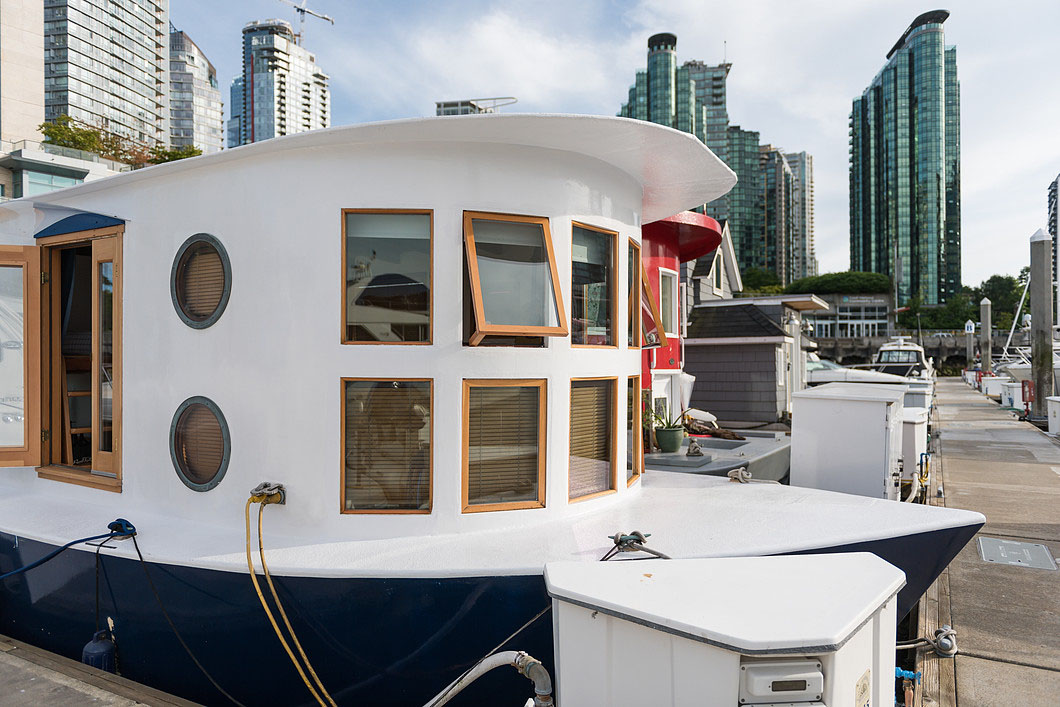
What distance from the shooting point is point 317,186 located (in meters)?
4.07

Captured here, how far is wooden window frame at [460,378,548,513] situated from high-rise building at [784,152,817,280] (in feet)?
373

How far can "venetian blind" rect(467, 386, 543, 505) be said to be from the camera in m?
4.16

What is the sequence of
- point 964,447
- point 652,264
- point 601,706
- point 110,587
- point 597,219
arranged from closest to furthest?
point 601,706 → point 110,587 → point 597,219 → point 652,264 → point 964,447

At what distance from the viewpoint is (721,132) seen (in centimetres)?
10400

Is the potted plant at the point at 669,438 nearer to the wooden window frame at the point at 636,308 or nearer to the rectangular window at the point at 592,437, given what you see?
the wooden window frame at the point at 636,308

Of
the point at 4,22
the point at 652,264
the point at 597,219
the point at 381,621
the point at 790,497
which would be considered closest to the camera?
the point at 381,621

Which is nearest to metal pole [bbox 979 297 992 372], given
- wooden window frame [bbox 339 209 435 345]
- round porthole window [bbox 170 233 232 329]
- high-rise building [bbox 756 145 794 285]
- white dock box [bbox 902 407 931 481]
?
white dock box [bbox 902 407 931 481]

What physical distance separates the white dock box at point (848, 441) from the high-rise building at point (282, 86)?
101 meters

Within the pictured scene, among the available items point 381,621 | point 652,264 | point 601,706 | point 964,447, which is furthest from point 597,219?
point 964,447

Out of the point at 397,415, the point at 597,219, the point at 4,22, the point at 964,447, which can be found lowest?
the point at 964,447

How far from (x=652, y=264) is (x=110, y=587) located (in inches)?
288

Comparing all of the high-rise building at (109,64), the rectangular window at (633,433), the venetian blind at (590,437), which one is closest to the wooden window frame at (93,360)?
the venetian blind at (590,437)

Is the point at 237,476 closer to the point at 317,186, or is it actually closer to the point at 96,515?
the point at 96,515

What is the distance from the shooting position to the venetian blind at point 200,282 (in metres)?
4.39
